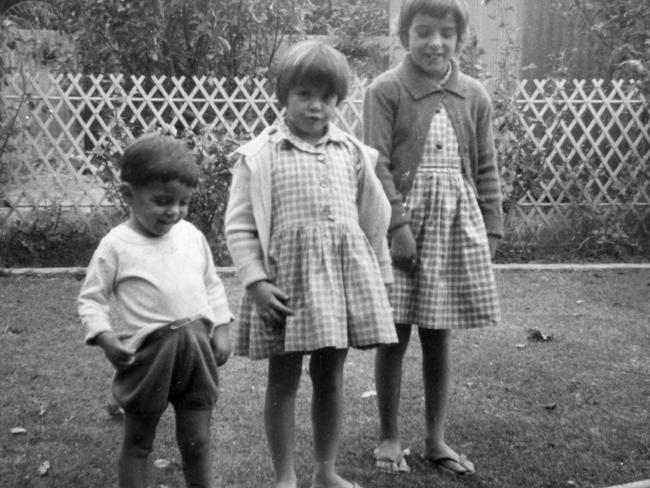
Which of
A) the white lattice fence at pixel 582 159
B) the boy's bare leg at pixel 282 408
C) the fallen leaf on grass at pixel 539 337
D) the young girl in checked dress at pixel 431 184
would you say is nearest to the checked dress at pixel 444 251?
the young girl in checked dress at pixel 431 184

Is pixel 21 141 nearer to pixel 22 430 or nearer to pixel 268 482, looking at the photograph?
pixel 22 430

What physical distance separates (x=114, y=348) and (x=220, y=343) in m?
0.32

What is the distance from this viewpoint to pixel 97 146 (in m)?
6.49

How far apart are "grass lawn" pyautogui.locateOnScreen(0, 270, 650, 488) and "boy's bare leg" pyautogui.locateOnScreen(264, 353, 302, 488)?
0.70ft

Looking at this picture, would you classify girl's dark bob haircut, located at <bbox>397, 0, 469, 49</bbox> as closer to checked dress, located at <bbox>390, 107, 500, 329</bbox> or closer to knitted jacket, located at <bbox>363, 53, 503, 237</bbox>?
knitted jacket, located at <bbox>363, 53, 503, 237</bbox>

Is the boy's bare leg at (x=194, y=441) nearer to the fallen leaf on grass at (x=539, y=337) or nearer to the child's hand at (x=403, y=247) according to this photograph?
the child's hand at (x=403, y=247)

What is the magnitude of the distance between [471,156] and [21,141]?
4798 millimetres

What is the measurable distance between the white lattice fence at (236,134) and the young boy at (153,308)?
4.27 metres

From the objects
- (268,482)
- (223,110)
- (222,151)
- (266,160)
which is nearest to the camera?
(266,160)

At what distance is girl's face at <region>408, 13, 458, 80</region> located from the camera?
2.66 metres

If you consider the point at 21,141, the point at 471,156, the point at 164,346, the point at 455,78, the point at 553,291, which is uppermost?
the point at 455,78

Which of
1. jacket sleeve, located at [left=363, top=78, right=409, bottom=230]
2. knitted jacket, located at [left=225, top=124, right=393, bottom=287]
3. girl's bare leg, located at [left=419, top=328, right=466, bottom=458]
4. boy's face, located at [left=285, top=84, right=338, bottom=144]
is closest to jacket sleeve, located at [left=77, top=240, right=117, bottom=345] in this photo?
knitted jacket, located at [left=225, top=124, right=393, bottom=287]

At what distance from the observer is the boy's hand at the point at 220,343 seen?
2.28 meters

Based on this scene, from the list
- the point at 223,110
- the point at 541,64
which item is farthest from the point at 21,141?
the point at 541,64
